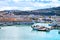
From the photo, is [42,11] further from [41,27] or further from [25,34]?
[25,34]

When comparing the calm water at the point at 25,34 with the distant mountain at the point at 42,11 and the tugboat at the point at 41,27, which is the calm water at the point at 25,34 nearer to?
the tugboat at the point at 41,27

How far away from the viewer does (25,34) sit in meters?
2.30

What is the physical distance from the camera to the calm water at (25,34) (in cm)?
229

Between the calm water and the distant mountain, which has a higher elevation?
the distant mountain

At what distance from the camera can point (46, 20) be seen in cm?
236

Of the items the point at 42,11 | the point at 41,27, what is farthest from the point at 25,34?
the point at 42,11

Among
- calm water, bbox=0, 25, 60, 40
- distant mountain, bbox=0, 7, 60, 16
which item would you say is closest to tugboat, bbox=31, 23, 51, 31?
calm water, bbox=0, 25, 60, 40

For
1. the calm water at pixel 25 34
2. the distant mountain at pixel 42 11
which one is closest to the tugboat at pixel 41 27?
the calm water at pixel 25 34

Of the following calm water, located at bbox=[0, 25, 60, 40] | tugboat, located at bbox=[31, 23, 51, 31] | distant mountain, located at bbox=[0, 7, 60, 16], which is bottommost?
calm water, located at bbox=[0, 25, 60, 40]

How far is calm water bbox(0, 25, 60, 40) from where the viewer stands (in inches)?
90.0

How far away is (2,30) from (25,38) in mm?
342

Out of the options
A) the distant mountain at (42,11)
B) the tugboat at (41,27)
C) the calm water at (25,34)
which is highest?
the distant mountain at (42,11)

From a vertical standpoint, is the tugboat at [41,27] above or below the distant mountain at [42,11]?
below

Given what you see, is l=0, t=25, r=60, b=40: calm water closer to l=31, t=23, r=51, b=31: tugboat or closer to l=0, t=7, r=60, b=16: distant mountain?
l=31, t=23, r=51, b=31: tugboat
